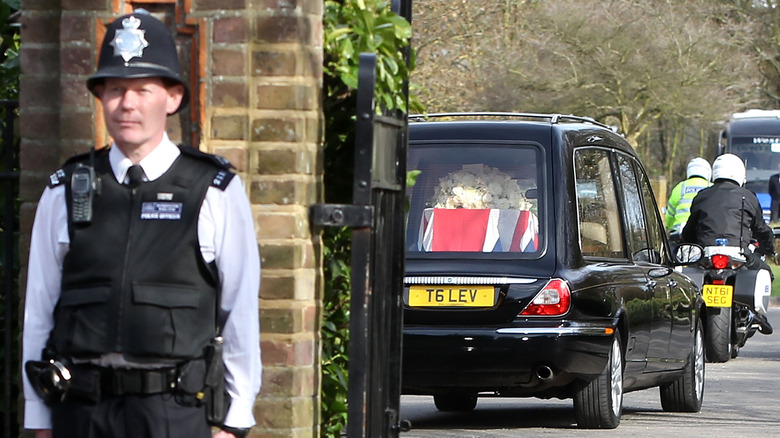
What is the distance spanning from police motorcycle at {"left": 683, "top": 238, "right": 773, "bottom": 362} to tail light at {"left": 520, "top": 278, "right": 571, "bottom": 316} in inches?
224

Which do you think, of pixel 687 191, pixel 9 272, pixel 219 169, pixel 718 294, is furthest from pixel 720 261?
pixel 219 169

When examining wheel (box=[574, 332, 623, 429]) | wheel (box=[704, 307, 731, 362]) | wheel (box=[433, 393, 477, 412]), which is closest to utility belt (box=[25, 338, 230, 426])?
wheel (box=[574, 332, 623, 429])

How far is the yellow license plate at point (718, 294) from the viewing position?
14.9 metres

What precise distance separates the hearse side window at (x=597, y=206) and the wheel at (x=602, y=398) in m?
0.60

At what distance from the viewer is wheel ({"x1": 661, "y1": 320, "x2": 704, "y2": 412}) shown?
36.5ft

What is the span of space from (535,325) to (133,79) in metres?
5.58

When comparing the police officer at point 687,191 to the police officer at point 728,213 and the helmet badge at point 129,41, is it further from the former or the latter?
the helmet badge at point 129,41

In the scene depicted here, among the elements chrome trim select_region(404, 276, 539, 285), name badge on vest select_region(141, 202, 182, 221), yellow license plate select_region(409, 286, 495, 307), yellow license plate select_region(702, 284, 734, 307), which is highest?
name badge on vest select_region(141, 202, 182, 221)

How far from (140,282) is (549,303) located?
18.4ft

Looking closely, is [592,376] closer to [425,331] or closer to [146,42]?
[425,331]

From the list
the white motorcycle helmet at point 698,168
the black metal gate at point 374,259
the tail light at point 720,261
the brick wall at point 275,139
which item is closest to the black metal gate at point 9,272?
the brick wall at point 275,139

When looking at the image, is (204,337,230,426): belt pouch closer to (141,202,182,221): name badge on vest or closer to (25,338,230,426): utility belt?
(25,338,230,426): utility belt

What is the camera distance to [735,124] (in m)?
38.9

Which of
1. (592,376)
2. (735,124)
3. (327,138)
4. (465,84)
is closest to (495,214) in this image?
(592,376)
